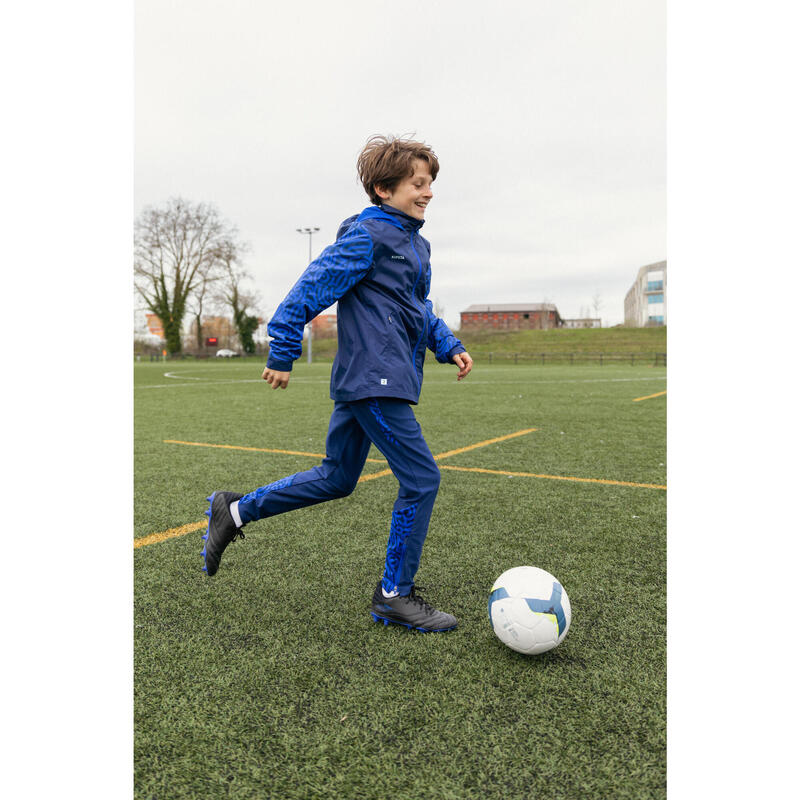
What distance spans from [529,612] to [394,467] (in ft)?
2.57

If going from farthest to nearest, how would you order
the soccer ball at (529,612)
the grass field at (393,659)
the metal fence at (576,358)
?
1. the metal fence at (576,358)
2. the soccer ball at (529,612)
3. the grass field at (393,659)

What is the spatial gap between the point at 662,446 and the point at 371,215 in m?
5.48

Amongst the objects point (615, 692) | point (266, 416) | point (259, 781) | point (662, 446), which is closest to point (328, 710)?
point (259, 781)

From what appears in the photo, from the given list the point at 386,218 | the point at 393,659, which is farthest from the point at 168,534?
the point at 386,218

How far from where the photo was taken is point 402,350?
259 cm

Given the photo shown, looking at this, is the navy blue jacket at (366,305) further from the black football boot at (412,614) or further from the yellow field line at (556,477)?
the yellow field line at (556,477)

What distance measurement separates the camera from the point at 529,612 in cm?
230

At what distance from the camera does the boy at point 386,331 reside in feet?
8.25

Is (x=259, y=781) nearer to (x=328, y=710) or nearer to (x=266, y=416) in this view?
(x=328, y=710)

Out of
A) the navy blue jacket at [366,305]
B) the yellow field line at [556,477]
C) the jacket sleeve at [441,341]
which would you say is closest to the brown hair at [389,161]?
the navy blue jacket at [366,305]

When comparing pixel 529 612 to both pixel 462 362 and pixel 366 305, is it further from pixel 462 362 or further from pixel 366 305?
pixel 366 305

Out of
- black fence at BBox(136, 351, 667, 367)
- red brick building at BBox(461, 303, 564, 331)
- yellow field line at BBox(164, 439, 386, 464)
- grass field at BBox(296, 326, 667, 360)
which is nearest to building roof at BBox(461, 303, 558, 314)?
red brick building at BBox(461, 303, 564, 331)

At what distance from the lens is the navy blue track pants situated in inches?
102

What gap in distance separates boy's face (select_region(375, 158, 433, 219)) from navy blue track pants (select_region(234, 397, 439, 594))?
2.60 feet
